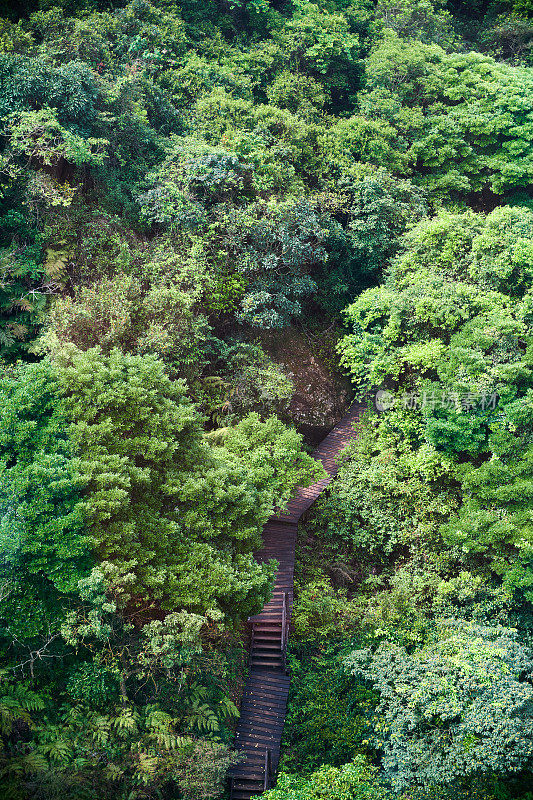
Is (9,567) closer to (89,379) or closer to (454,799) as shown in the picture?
(89,379)

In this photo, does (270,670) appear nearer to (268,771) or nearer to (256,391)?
(268,771)

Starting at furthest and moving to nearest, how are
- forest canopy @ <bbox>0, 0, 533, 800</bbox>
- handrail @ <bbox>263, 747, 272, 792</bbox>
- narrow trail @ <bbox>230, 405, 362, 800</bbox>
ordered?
1. narrow trail @ <bbox>230, 405, 362, 800</bbox>
2. handrail @ <bbox>263, 747, 272, 792</bbox>
3. forest canopy @ <bbox>0, 0, 533, 800</bbox>

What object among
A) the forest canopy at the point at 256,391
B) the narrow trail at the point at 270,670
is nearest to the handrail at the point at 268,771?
the narrow trail at the point at 270,670

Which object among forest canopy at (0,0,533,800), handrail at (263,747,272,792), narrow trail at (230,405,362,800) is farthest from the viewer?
narrow trail at (230,405,362,800)

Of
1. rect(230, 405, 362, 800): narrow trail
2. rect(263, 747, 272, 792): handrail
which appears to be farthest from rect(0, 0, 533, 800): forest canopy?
rect(230, 405, 362, 800): narrow trail

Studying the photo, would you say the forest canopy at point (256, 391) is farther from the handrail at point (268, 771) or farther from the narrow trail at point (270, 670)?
the narrow trail at point (270, 670)

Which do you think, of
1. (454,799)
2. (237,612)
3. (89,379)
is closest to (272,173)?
(89,379)

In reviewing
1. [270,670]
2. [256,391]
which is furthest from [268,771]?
[256,391]

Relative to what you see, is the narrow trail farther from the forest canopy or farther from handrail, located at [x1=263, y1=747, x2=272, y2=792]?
the forest canopy
